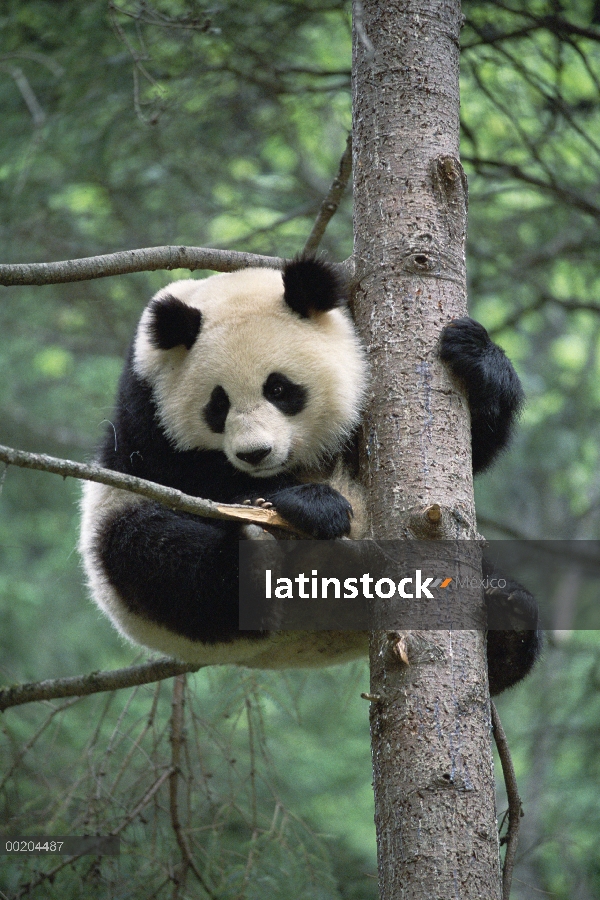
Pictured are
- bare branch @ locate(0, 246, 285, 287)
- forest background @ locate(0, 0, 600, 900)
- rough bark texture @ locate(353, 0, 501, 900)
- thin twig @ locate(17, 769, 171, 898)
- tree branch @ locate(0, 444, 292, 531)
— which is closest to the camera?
tree branch @ locate(0, 444, 292, 531)

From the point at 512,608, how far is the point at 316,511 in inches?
40.8

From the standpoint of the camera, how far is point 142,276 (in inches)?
344

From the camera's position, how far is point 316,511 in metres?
3.28

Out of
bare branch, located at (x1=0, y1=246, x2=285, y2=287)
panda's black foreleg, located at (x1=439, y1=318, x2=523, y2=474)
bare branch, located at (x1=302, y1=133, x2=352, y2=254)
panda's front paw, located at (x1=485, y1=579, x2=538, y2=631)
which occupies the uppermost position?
bare branch, located at (x1=302, y1=133, x2=352, y2=254)

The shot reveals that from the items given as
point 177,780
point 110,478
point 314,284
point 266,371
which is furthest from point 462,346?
point 177,780

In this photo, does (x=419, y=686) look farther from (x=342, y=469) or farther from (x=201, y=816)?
(x=201, y=816)

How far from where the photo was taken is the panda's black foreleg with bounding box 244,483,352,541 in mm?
3264

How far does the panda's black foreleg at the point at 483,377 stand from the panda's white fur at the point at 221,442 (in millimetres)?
414

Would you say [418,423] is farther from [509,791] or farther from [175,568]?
[509,791]

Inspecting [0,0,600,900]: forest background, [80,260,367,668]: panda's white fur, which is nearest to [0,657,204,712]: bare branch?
[80,260,367,668]: panda's white fur

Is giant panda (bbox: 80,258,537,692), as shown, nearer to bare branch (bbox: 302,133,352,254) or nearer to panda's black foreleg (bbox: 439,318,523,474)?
panda's black foreleg (bbox: 439,318,523,474)

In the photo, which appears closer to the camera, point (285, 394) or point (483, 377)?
point (483, 377)

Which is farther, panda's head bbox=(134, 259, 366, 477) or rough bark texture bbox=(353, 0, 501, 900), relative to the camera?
panda's head bbox=(134, 259, 366, 477)

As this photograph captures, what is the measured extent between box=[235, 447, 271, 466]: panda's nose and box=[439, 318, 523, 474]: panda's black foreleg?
811 mm
